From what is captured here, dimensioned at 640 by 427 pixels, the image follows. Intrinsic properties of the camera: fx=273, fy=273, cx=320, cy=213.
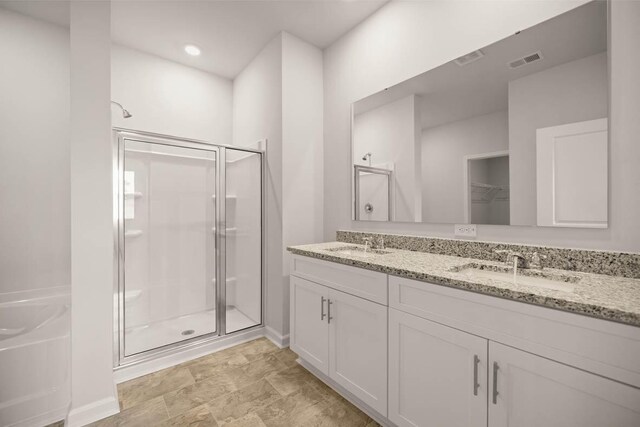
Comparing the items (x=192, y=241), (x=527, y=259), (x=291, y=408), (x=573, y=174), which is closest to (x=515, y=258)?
(x=527, y=259)

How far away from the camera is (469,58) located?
5.51 feet

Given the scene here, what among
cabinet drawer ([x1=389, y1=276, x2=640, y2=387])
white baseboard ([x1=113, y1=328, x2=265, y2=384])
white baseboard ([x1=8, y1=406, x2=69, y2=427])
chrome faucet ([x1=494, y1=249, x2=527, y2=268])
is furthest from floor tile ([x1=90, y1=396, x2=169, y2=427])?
chrome faucet ([x1=494, y1=249, x2=527, y2=268])

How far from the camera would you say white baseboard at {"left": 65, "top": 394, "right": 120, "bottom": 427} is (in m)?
1.51

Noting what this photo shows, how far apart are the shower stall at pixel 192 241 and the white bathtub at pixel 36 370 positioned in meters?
0.61

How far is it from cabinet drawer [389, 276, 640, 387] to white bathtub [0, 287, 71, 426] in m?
2.06

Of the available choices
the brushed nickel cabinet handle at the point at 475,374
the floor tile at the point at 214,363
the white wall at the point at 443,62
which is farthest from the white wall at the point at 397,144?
the floor tile at the point at 214,363

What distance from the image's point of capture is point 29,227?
6.73 ft

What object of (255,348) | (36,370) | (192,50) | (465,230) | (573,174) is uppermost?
(192,50)

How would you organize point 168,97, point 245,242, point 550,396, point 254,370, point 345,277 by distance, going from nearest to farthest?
point 550,396, point 345,277, point 254,370, point 245,242, point 168,97

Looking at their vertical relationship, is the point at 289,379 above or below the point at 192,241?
below

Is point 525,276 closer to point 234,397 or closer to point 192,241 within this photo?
point 234,397

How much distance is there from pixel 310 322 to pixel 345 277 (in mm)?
514

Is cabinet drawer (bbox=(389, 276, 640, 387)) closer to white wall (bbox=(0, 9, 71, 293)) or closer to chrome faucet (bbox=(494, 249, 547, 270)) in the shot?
chrome faucet (bbox=(494, 249, 547, 270))

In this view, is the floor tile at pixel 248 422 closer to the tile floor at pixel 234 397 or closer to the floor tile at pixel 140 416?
the tile floor at pixel 234 397
